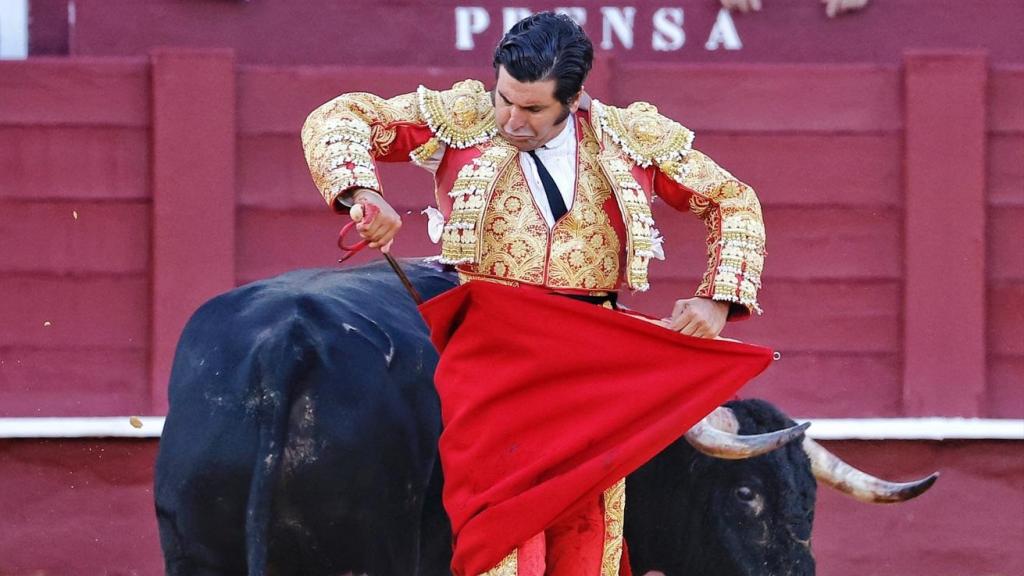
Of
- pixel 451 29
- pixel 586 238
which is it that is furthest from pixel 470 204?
pixel 451 29

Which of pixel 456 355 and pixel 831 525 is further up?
pixel 456 355

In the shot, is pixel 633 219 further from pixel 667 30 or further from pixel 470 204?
pixel 667 30

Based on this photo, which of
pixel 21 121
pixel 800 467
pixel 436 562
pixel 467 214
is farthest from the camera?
pixel 21 121

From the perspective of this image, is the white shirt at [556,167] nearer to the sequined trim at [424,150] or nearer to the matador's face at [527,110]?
the matador's face at [527,110]

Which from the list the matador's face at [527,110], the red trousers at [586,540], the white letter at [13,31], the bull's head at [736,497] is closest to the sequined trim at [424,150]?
the matador's face at [527,110]

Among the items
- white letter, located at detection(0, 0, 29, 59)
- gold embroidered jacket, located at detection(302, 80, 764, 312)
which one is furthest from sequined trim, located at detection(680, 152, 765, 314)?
white letter, located at detection(0, 0, 29, 59)

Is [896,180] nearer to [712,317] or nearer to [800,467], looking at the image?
[800,467]

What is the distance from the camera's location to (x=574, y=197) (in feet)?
11.5

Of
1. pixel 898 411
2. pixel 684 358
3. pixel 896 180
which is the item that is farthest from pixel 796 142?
pixel 684 358

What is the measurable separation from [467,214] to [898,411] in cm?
279

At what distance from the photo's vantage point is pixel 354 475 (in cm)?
347

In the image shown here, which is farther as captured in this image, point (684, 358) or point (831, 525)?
point (831, 525)

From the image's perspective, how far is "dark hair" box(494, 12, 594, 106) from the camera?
3.31 meters

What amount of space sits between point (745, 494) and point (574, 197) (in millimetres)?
863
